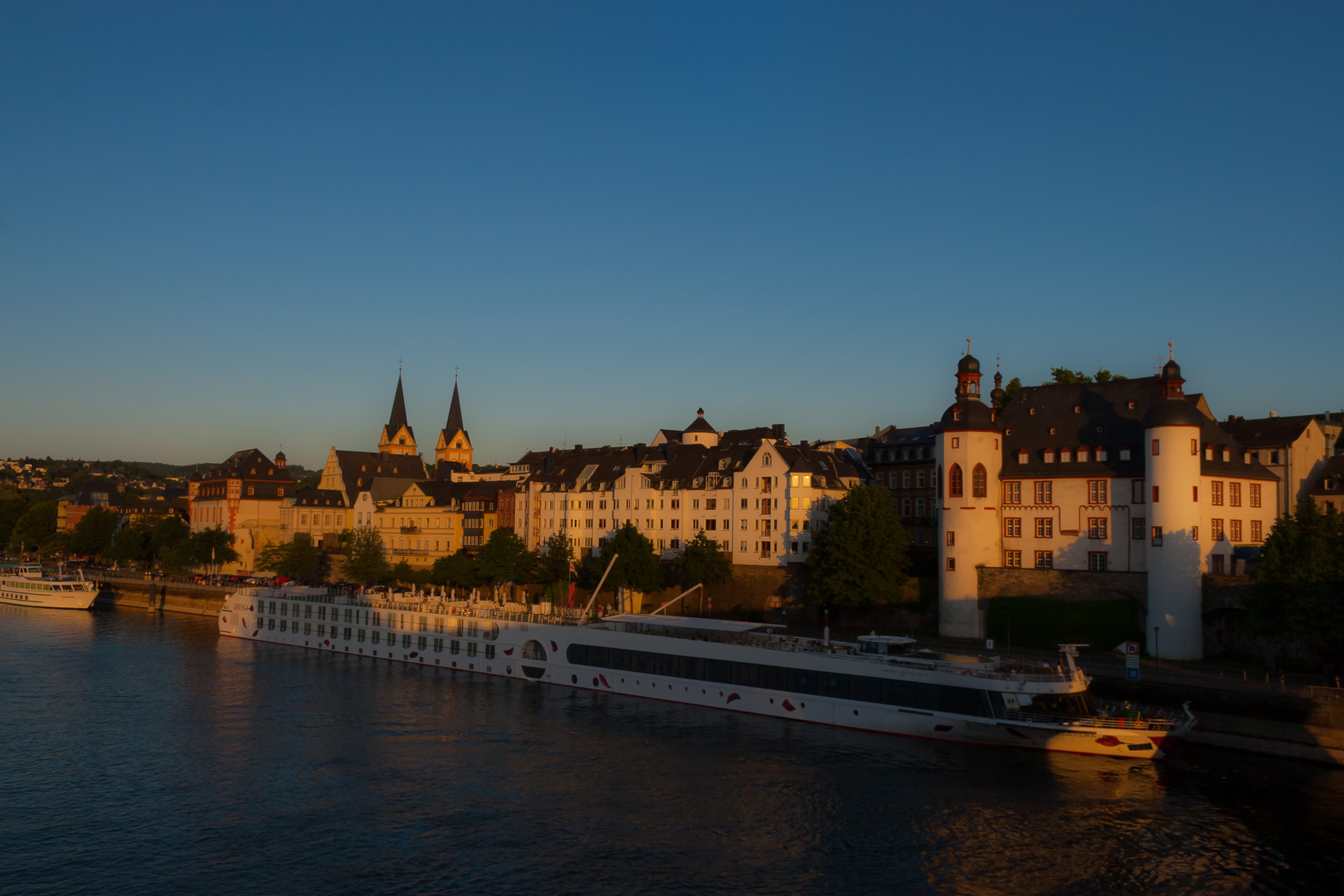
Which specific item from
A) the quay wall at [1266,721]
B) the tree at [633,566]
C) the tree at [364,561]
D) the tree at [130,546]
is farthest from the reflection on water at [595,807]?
the tree at [130,546]

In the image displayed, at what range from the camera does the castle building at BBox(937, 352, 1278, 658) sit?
62.0 meters

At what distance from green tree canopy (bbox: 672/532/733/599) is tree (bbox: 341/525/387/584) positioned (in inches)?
1735

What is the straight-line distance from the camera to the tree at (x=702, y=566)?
86.2 m

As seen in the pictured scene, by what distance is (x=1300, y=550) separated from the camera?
5434 centimetres

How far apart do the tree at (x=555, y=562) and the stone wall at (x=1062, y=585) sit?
1608 inches

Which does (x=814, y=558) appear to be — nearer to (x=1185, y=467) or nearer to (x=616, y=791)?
(x=1185, y=467)

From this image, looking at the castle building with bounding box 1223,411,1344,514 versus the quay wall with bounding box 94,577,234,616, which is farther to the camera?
the quay wall with bounding box 94,577,234,616

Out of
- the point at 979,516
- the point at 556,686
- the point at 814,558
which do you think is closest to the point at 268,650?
the point at 556,686

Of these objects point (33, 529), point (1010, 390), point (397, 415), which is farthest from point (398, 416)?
point (1010, 390)

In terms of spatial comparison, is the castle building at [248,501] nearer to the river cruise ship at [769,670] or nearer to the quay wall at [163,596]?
the quay wall at [163,596]

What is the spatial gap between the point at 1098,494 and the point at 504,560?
55781 mm

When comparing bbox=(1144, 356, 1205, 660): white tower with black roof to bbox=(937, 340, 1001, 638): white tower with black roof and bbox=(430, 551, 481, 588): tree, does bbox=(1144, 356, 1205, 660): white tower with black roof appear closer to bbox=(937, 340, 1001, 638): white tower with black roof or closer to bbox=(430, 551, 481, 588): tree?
bbox=(937, 340, 1001, 638): white tower with black roof

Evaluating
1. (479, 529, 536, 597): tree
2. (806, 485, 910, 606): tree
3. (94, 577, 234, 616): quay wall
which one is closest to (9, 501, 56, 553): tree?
(94, 577, 234, 616): quay wall

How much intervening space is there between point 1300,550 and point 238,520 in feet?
464
